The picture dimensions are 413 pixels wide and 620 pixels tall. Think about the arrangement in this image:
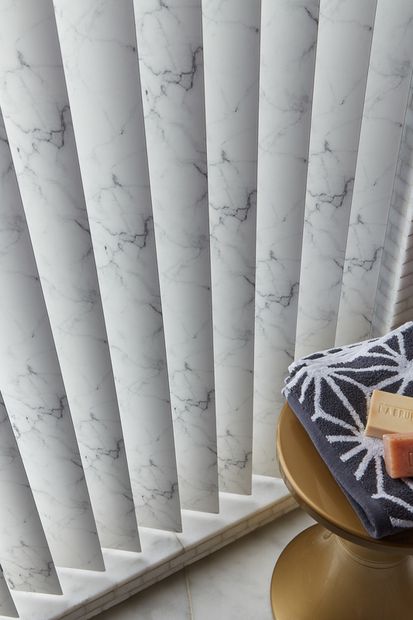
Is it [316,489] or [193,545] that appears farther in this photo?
[193,545]

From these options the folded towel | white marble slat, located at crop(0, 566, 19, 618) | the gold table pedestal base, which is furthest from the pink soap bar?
white marble slat, located at crop(0, 566, 19, 618)

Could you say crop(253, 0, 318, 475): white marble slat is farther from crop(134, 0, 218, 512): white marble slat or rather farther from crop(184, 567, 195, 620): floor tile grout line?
crop(184, 567, 195, 620): floor tile grout line

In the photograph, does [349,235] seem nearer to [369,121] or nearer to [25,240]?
[369,121]

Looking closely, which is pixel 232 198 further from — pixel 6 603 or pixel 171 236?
pixel 6 603

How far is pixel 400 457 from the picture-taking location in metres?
0.99

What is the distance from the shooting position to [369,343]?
1220 millimetres

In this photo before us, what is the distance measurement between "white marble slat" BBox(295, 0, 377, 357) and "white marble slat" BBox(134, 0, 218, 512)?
0.23 m

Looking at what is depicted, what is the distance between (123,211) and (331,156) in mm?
369

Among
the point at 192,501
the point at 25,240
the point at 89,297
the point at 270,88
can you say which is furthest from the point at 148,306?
the point at 192,501

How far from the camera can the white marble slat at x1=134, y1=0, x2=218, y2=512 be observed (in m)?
0.90

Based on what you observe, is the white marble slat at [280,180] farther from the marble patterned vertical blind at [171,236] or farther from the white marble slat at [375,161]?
the white marble slat at [375,161]

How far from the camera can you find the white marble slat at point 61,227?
2.66ft

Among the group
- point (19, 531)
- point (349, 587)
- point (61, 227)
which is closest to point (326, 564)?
point (349, 587)

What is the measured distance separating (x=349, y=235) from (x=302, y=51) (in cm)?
38
